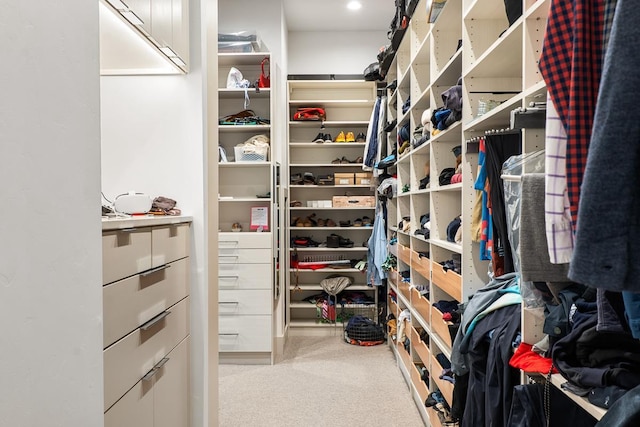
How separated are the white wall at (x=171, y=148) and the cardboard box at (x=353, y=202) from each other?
8.19ft

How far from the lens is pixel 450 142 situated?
7.95 ft

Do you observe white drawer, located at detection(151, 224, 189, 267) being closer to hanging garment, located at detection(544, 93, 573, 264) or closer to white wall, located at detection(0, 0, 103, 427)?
white wall, located at detection(0, 0, 103, 427)

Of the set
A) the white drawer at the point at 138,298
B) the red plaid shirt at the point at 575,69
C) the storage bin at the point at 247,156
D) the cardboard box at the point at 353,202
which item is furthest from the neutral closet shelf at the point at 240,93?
the red plaid shirt at the point at 575,69

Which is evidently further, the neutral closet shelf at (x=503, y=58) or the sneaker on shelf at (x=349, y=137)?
the sneaker on shelf at (x=349, y=137)

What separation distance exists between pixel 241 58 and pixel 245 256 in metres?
1.68

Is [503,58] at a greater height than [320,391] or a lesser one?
greater

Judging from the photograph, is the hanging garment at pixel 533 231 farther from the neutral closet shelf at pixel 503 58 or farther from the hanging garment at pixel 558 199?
the neutral closet shelf at pixel 503 58

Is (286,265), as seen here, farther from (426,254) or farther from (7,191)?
(7,191)

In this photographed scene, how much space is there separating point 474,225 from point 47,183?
1521 millimetres

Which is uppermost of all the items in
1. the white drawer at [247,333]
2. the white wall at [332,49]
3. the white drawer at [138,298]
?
the white wall at [332,49]

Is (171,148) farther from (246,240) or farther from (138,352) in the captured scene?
(246,240)

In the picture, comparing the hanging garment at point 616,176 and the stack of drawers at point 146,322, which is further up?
the hanging garment at point 616,176

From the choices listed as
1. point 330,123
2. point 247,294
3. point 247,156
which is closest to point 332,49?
point 330,123

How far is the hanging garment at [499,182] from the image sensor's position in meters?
1.50
